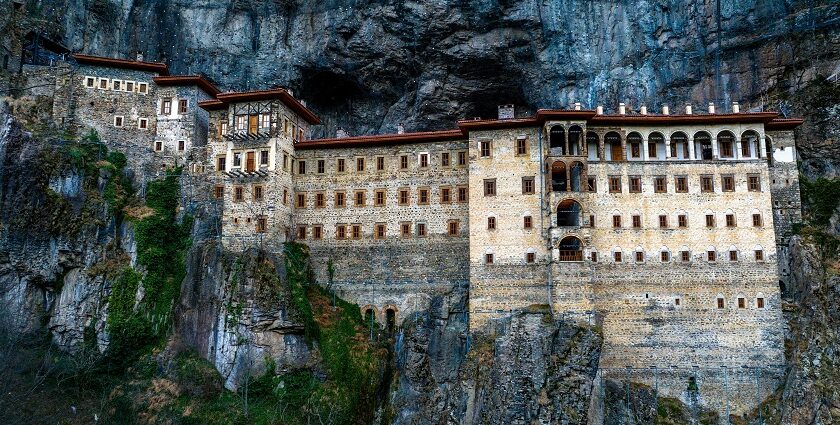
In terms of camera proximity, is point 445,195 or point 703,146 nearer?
point 703,146

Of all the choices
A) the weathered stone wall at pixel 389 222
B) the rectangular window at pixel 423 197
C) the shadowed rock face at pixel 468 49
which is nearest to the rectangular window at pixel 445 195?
the weathered stone wall at pixel 389 222

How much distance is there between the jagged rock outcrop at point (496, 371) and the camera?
1500 inches

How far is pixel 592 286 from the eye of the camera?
41.2m

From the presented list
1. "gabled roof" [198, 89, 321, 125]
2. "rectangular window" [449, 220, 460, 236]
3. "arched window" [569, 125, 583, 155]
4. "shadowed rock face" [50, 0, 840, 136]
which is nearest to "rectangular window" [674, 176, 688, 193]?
"arched window" [569, 125, 583, 155]

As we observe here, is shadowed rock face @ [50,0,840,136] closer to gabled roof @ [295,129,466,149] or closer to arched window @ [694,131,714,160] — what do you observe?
arched window @ [694,131,714,160]

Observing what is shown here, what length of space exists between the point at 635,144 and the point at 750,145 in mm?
7026

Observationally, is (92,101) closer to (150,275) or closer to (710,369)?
(150,275)

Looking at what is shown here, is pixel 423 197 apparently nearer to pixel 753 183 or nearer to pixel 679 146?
pixel 679 146

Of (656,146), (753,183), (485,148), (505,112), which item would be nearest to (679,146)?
(656,146)

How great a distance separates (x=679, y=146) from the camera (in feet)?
147

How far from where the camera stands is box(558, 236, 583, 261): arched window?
137 feet

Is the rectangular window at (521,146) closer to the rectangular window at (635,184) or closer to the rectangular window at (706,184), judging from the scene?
the rectangular window at (635,184)

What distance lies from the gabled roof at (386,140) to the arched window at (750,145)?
57.4ft

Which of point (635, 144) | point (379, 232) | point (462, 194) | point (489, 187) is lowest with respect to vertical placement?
point (379, 232)
